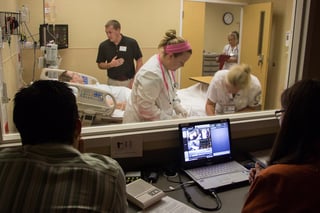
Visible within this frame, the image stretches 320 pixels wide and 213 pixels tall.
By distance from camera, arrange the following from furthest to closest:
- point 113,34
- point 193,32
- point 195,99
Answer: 1. point 193,32
2. point 113,34
3. point 195,99

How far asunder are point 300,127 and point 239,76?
63.5 inches

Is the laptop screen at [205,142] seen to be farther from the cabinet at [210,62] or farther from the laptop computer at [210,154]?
the cabinet at [210,62]

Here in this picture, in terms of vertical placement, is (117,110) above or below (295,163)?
below

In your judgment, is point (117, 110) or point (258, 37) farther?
point (258, 37)

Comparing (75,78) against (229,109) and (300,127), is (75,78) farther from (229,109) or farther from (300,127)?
(300,127)

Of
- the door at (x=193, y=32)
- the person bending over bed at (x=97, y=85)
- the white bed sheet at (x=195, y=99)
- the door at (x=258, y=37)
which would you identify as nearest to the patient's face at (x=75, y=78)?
the person bending over bed at (x=97, y=85)

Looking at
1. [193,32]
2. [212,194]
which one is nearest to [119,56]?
[193,32]

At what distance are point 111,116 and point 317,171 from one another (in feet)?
5.84

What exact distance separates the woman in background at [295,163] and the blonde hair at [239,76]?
1520mm

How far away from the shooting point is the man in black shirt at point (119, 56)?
13.7ft

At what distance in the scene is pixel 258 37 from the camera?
5.45m

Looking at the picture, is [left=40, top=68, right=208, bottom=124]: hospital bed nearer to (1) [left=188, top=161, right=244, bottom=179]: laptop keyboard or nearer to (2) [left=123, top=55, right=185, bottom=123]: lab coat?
(2) [left=123, top=55, right=185, bottom=123]: lab coat

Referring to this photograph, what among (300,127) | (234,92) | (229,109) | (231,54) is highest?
(231,54)

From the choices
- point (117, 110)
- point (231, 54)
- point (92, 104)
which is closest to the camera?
point (92, 104)
